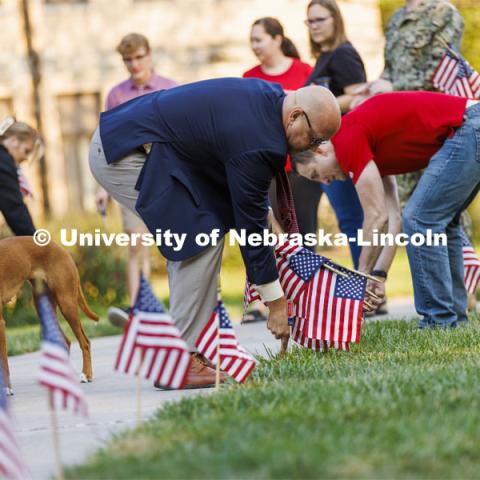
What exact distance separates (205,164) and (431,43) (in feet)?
11.1

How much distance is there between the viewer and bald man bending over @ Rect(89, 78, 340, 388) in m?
5.46

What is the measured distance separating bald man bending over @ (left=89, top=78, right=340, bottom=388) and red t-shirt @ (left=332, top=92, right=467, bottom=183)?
129 centimetres

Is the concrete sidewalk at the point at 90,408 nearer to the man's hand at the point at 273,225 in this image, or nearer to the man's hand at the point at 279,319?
the man's hand at the point at 279,319

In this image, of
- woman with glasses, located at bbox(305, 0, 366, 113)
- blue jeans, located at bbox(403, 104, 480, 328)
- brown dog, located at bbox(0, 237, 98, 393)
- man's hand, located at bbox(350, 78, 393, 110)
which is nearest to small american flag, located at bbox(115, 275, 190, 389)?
brown dog, located at bbox(0, 237, 98, 393)

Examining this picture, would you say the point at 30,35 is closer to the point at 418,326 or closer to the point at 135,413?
the point at 418,326

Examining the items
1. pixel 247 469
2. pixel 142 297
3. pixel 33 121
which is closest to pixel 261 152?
pixel 142 297

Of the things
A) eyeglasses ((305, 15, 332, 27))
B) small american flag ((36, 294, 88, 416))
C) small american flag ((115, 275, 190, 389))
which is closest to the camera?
small american flag ((36, 294, 88, 416))

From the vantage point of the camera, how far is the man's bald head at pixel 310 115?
5.45 m

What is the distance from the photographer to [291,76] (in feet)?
29.0

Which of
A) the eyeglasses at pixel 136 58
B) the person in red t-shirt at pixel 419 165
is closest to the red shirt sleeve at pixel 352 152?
the person in red t-shirt at pixel 419 165

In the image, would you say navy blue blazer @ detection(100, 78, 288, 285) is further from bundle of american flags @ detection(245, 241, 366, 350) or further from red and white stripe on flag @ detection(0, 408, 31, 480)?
red and white stripe on flag @ detection(0, 408, 31, 480)

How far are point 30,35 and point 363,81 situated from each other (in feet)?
43.0

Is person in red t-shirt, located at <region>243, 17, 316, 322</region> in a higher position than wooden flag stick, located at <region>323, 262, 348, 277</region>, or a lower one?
higher

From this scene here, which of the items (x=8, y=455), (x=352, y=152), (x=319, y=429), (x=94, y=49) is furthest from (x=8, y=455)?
(x=94, y=49)
